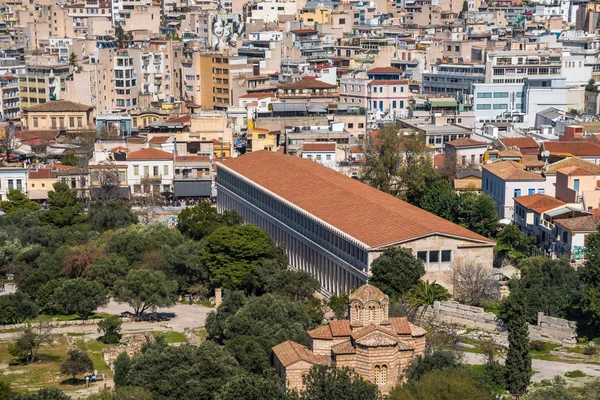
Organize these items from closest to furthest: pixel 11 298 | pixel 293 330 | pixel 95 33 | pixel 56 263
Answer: pixel 293 330 < pixel 11 298 < pixel 56 263 < pixel 95 33

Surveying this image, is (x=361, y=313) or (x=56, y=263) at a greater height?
(x=361, y=313)

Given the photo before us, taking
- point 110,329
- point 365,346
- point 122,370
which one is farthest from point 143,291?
point 365,346

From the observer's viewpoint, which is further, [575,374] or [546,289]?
[546,289]

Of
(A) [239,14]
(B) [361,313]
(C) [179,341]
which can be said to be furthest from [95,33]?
(B) [361,313]

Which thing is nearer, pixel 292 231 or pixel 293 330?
pixel 293 330

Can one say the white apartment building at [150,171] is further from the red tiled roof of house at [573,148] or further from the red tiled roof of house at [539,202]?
the red tiled roof of house at [539,202]

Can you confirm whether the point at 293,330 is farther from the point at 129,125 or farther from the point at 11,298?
the point at 129,125

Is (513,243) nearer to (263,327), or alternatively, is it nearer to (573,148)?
(573,148)
